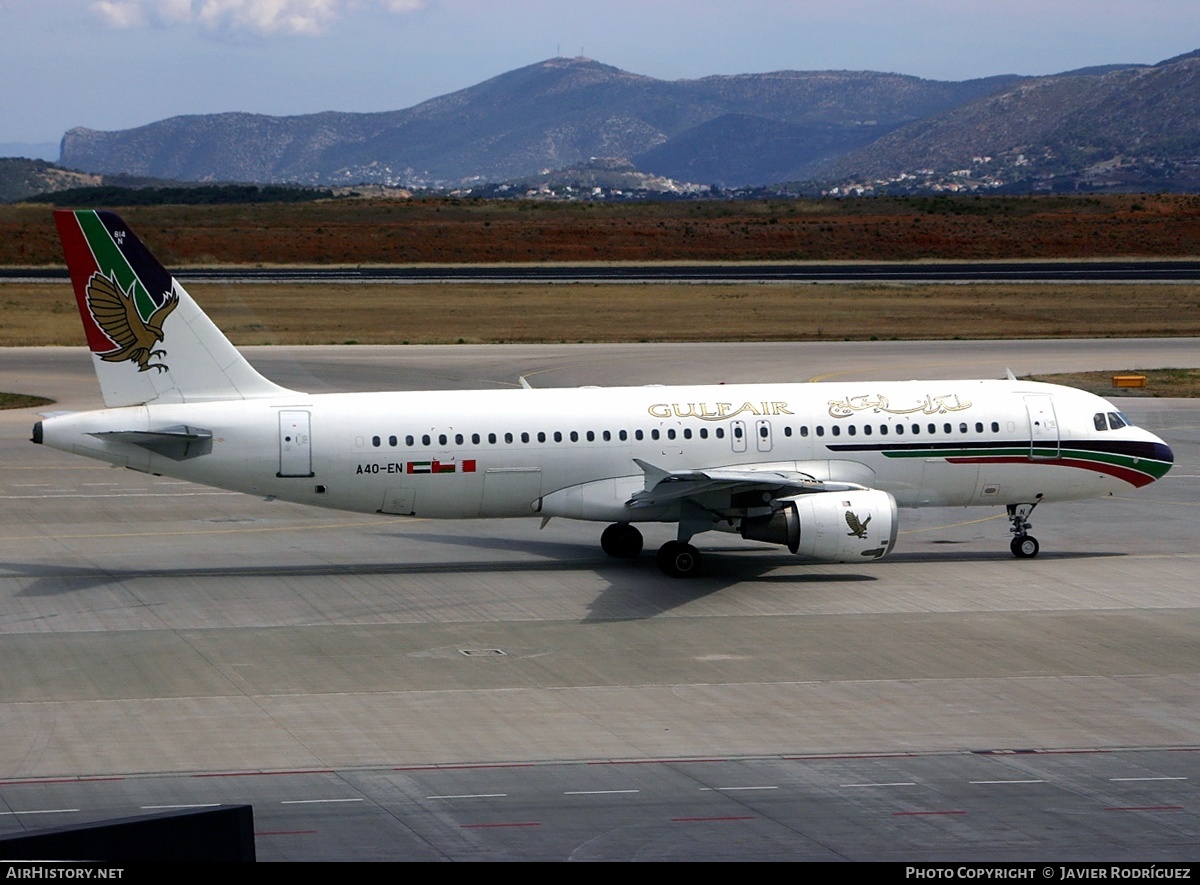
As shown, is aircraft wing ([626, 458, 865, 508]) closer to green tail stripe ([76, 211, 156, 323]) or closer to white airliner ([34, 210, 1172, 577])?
white airliner ([34, 210, 1172, 577])

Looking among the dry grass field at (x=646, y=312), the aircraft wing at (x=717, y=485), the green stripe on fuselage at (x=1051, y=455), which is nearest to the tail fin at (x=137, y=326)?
the aircraft wing at (x=717, y=485)

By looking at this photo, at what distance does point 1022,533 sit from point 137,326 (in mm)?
22755

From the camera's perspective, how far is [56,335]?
93062 mm

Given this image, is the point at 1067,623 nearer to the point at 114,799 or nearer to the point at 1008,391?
the point at 1008,391

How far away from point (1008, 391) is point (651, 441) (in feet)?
32.0

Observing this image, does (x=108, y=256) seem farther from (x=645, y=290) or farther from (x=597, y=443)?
(x=645, y=290)

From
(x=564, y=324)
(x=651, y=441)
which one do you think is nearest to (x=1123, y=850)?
(x=651, y=441)

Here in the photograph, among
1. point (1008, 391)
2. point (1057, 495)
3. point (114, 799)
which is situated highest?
point (1008, 391)

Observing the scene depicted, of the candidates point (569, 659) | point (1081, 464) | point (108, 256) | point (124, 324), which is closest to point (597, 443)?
point (569, 659)

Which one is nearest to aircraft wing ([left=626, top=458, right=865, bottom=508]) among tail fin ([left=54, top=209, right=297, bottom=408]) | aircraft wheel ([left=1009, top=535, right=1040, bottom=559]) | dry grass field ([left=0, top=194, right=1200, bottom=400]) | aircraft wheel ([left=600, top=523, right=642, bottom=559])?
aircraft wheel ([left=600, top=523, right=642, bottom=559])

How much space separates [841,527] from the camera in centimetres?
3306
